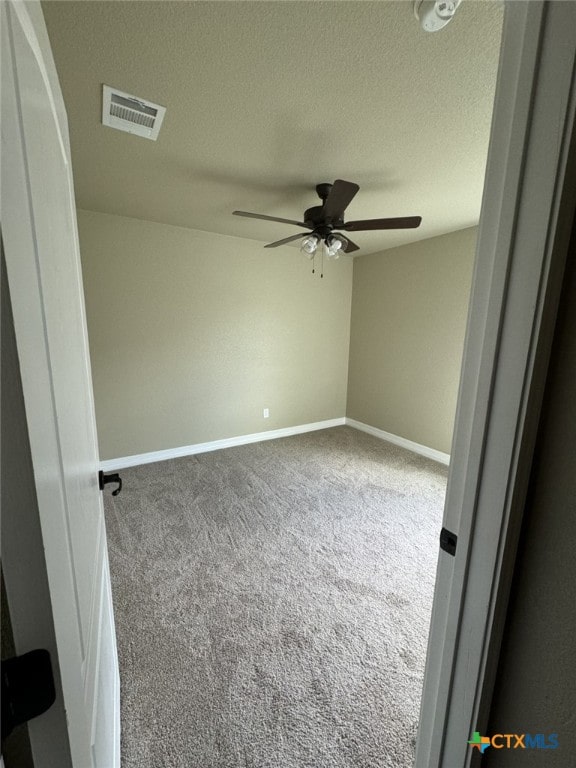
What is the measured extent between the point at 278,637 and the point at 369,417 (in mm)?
3306

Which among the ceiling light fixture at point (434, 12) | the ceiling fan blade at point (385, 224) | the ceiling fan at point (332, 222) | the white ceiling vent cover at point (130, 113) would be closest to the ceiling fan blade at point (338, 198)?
the ceiling fan at point (332, 222)

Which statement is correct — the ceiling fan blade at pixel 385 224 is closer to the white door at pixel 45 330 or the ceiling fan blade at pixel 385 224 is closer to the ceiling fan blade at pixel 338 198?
the ceiling fan blade at pixel 338 198

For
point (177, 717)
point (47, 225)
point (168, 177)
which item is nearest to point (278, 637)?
point (177, 717)

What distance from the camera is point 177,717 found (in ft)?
3.96

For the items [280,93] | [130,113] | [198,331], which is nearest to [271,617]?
[280,93]

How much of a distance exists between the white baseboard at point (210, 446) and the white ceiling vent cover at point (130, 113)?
2848mm

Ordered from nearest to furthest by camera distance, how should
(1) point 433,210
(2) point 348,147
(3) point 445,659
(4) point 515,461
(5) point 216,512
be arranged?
(4) point 515,461 → (3) point 445,659 → (2) point 348,147 → (5) point 216,512 → (1) point 433,210

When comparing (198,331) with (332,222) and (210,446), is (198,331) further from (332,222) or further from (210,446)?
(332,222)

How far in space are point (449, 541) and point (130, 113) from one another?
2217mm

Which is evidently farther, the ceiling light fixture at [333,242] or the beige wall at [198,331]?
the beige wall at [198,331]

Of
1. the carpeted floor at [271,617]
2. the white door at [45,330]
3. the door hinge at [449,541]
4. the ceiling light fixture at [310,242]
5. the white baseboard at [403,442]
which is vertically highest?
the ceiling light fixture at [310,242]

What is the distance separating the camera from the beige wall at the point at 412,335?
3369 millimetres

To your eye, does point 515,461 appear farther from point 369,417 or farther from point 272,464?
point 369,417

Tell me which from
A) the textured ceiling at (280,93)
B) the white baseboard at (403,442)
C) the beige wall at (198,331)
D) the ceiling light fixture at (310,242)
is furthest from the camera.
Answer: the white baseboard at (403,442)
